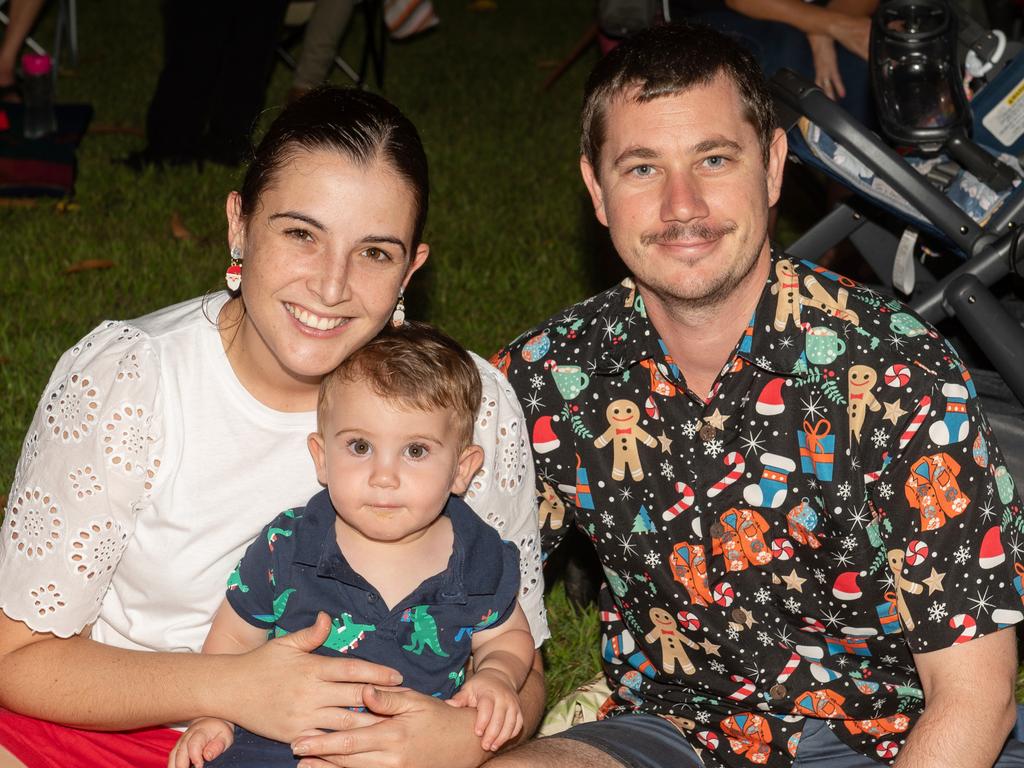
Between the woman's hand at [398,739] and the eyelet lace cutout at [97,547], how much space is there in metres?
0.50

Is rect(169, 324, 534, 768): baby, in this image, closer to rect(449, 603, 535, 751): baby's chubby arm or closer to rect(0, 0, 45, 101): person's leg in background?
rect(449, 603, 535, 751): baby's chubby arm

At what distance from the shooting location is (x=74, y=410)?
2492mm

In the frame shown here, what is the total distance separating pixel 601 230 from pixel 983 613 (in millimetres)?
4313

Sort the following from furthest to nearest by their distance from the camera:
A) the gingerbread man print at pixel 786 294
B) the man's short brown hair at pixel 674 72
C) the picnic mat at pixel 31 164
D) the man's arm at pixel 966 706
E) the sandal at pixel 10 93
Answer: the sandal at pixel 10 93 → the picnic mat at pixel 31 164 → the man's short brown hair at pixel 674 72 → the gingerbread man print at pixel 786 294 → the man's arm at pixel 966 706

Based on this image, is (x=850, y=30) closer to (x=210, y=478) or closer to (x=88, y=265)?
(x=88, y=265)

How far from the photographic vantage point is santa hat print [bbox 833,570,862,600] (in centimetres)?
279

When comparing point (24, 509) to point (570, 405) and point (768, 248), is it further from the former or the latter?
point (768, 248)

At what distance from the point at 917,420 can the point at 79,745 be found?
173 cm

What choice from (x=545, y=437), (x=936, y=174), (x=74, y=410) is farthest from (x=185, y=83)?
(x=74, y=410)

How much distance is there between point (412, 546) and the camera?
108 inches

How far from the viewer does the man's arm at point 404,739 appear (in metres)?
2.42

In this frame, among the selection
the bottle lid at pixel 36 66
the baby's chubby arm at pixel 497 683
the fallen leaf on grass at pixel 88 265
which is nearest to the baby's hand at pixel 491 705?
the baby's chubby arm at pixel 497 683

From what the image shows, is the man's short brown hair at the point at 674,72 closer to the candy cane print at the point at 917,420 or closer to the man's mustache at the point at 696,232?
the man's mustache at the point at 696,232

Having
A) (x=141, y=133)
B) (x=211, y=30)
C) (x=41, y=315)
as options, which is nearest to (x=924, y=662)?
(x=41, y=315)
